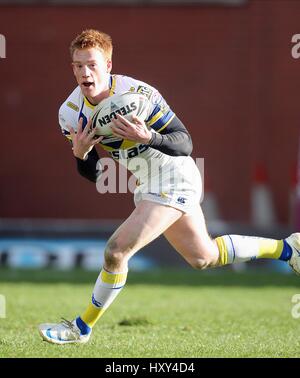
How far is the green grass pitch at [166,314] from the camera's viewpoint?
6.45 meters

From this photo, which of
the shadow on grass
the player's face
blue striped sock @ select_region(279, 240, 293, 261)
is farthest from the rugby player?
the shadow on grass

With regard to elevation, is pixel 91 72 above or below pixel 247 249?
above

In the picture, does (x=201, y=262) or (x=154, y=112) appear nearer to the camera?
(x=154, y=112)

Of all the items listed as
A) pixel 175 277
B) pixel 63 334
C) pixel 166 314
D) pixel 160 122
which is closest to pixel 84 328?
pixel 63 334

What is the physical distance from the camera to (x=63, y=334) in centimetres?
662

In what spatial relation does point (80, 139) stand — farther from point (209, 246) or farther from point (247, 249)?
point (247, 249)

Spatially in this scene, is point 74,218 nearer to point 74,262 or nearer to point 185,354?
point 74,262

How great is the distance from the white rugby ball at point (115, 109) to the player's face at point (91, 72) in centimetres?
8

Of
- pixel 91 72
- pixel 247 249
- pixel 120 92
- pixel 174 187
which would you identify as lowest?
pixel 247 249

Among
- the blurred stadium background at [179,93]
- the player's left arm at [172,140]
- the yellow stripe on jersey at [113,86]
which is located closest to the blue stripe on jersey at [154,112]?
the player's left arm at [172,140]

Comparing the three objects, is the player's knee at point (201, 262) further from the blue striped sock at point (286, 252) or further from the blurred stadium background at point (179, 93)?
the blurred stadium background at point (179, 93)

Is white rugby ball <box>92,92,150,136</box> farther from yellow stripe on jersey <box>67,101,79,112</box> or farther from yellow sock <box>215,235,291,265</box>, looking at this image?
yellow sock <box>215,235,291,265</box>

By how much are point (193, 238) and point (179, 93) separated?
856 centimetres

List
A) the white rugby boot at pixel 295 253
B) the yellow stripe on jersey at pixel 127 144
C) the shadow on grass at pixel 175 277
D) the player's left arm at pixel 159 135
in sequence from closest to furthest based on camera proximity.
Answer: the player's left arm at pixel 159 135, the yellow stripe on jersey at pixel 127 144, the white rugby boot at pixel 295 253, the shadow on grass at pixel 175 277
